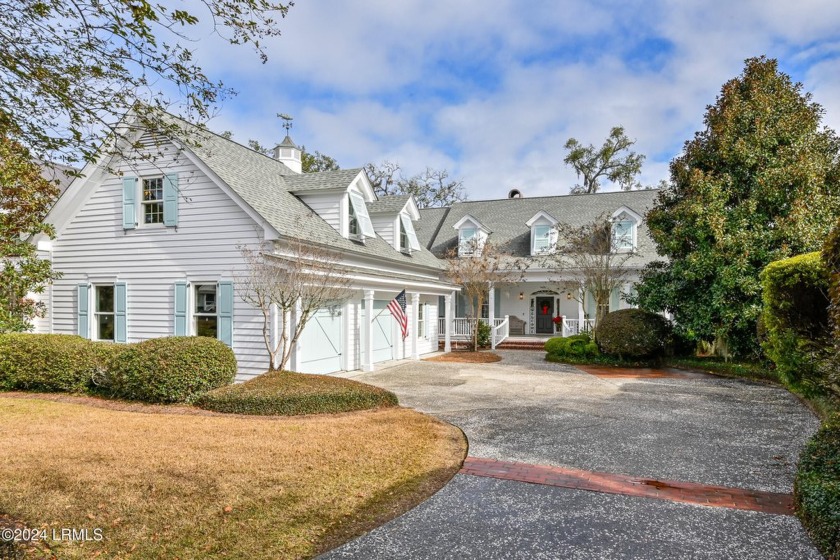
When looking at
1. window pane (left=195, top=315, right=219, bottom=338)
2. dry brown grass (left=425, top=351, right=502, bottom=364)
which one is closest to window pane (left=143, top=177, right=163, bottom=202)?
window pane (left=195, top=315, right=219, bottom=338)

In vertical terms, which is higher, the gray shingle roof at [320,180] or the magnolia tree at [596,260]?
the gray shingle roof at [320,180]

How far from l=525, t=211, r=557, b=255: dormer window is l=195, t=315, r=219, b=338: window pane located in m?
15.2

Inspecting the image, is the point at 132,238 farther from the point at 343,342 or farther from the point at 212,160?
the point at 343,342

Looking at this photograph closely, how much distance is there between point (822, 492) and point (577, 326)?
18347 millimetres

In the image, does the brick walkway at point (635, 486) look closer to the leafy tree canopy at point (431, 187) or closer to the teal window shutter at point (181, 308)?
the teal window shutter at point (181, 308)

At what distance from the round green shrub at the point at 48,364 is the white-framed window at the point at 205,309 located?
2206mm

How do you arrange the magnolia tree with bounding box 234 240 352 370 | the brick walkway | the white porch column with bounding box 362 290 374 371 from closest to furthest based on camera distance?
the brick walkway < the magnolia tree with bounding box 234 240 352 370 < the white porch column with bounding box 362 290 374 371

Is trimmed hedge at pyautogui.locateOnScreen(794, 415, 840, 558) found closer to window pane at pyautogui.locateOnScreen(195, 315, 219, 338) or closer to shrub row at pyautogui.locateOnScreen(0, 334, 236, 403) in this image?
shrub row at pyautogui.locateOnScreen(0, 334, 236, 403)

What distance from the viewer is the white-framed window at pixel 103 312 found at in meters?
12.9

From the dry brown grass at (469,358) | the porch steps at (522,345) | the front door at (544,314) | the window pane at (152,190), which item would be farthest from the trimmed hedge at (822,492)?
the front door at (544,314)

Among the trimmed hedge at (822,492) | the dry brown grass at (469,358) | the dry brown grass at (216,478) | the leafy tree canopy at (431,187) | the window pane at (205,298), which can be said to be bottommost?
the dry brown grass at (469,358)

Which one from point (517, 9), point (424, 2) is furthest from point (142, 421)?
point (517, 9)

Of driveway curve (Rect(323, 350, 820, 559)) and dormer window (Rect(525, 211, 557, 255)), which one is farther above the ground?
dormer window (Rect(525, 211, 557, 255))

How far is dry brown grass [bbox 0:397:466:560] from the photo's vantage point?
13.4ft
